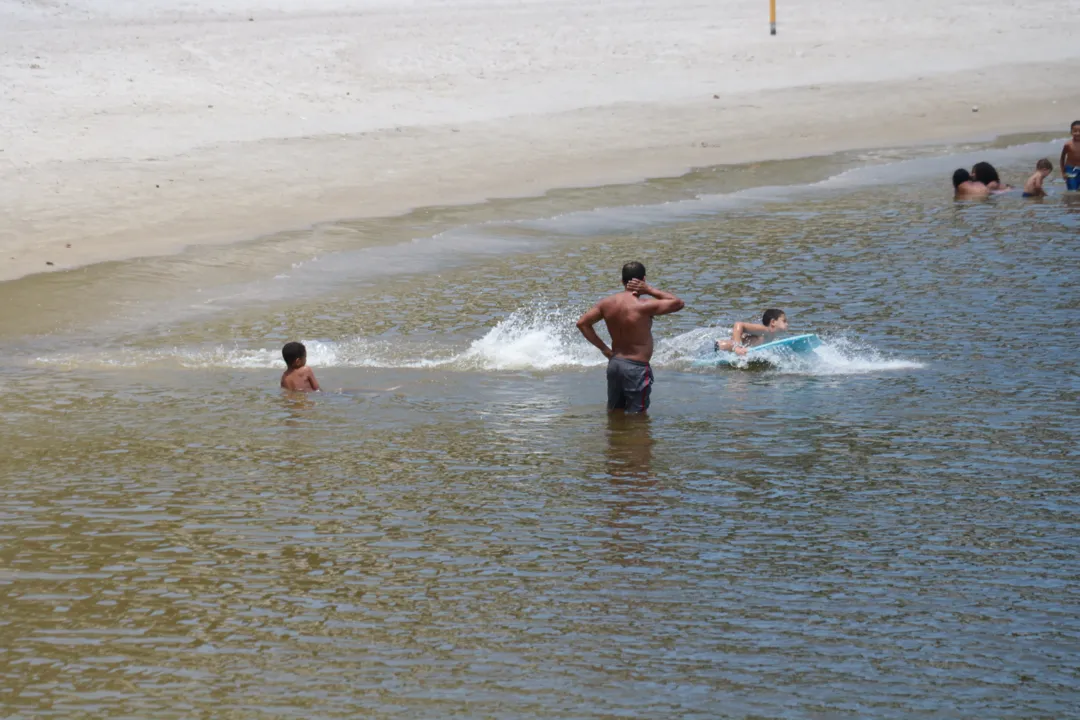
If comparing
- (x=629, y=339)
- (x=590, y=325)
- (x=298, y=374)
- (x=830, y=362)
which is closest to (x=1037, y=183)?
(x=830, y=362)

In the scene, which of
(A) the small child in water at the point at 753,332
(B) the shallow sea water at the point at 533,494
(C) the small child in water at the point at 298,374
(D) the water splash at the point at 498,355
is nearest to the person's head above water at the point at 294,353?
(C) the small child in water at the point at 298,374

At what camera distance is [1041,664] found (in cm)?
718

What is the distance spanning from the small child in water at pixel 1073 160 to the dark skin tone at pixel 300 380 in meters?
14.6

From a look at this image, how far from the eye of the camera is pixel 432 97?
2741 cm

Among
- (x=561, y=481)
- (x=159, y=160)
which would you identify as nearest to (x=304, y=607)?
(x=561, y=481)

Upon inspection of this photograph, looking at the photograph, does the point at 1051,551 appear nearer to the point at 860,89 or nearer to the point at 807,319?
→ the point at 807,319

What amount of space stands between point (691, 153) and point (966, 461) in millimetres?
16547

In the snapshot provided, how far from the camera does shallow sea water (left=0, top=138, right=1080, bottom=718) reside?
726cm

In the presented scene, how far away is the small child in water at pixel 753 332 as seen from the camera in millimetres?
14039

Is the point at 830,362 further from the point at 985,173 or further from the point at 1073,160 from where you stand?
the point at 1073,160

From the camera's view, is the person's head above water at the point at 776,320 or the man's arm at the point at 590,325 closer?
the man's arm at the point at 590,325

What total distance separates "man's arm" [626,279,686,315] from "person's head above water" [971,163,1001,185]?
1253 centimetres

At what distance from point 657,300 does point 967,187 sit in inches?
490

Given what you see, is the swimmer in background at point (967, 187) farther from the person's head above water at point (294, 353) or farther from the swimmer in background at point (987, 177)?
the person's head above water at point (294, 353)
